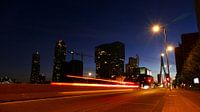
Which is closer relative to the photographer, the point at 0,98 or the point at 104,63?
the point at 0,98

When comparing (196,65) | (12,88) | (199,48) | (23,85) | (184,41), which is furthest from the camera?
(184,41)

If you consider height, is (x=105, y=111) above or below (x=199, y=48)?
below

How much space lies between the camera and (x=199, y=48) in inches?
1932

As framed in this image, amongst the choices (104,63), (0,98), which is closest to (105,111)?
(0,98)

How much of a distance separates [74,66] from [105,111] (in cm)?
9997

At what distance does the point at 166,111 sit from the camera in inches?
561

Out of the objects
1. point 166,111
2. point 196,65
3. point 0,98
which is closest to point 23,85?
point 0,98

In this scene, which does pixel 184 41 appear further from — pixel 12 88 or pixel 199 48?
pixel 12 88

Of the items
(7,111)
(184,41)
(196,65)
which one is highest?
(184,41)

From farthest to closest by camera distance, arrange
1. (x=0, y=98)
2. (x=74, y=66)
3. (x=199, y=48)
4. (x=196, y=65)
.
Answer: (x=74, y=66)
(x=196, y=65)
(x=199, y=48)
(x=0, y=98)

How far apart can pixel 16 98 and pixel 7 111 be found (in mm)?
9662

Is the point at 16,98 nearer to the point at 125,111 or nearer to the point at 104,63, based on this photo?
the point at 125,111

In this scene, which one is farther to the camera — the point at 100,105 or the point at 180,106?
the point at 100,105

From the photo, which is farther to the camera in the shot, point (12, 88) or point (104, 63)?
point (104, 63)
